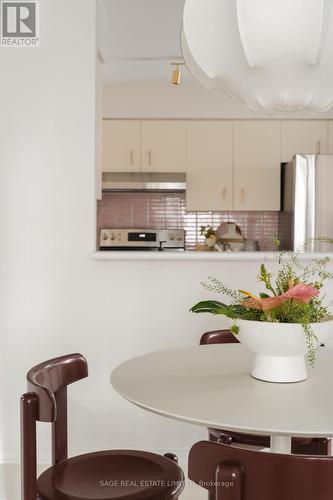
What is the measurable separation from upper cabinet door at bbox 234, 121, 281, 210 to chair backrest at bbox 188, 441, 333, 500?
474 centimetres

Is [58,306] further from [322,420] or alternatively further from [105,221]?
[105,221]

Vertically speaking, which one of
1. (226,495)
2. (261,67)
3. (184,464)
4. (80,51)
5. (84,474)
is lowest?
(184,464)

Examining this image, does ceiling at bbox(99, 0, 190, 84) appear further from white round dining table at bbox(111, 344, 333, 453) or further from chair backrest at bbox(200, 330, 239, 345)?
white round dining table at bbox(111, 344, 333, 453)

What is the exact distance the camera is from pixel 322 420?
4.49 ft

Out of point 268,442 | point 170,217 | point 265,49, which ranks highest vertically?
point 265,49

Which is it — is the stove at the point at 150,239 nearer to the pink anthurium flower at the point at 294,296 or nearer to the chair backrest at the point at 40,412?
the chair backrest at the point at 40,412

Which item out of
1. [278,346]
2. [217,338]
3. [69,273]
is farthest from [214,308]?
[69,273]

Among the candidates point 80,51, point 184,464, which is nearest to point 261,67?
point 80,51

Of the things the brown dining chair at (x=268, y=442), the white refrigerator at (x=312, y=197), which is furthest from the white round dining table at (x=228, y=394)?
the white refrigerator at (x=312, y=197)

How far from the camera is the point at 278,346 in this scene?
161 cm

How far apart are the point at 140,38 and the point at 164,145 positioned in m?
1.43

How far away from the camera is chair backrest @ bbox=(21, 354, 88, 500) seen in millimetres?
1530

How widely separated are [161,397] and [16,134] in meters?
1.81

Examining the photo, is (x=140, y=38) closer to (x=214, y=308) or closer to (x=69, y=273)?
(x=69, y=273)
